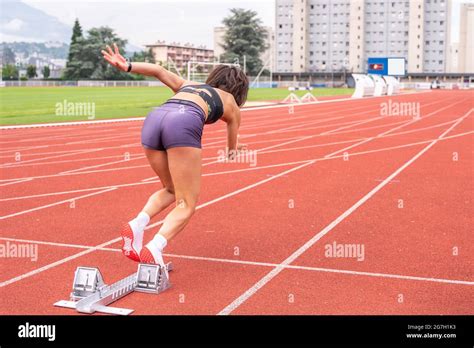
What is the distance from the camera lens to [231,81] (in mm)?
5090

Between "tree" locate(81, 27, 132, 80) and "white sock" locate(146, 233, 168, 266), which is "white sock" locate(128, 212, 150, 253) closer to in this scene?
"white sock" locate(146, 233, 168, 266)

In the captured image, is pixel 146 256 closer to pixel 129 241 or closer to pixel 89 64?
pixel 129 241

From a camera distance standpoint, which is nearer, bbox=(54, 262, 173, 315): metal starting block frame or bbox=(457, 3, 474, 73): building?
bbox=(54, 262, 173, 315): metal starting block frame

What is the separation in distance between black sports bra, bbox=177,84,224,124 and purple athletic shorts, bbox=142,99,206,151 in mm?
114

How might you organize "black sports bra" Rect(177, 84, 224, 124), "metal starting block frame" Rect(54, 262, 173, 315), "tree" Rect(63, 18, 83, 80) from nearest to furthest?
"metal starting block frame" Rect(54, 262, 173, 315) → "black sports bra" Rect(177, 84, 224, 124) → "tree" Rect(63, 18, 83, 80)

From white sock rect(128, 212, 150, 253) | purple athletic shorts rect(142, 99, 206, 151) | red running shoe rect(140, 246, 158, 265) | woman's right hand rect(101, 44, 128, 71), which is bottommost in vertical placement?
red running shoe rect(140, 246, 158, 265)

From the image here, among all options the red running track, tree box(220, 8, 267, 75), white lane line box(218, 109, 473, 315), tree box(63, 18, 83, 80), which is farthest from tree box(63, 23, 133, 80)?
white lane line box(218, 109, 473, 315)

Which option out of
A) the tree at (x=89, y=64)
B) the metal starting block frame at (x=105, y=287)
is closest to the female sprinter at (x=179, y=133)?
the metal starting block frame at (x=105, y=287)

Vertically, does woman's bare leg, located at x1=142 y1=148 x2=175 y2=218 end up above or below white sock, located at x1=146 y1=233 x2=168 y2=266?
above

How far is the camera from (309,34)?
394 ft

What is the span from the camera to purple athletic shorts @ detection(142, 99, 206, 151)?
4680 mm

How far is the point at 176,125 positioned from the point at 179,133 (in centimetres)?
6

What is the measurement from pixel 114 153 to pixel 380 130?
968 cm

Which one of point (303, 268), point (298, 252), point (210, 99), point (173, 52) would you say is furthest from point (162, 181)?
point (173, 52)
